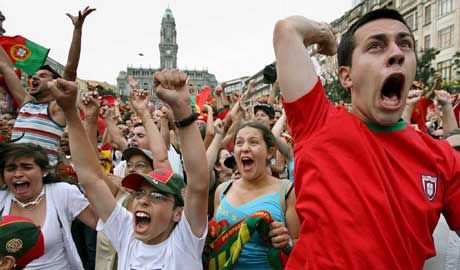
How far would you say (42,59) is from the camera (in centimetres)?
635

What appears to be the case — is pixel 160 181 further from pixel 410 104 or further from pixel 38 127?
pixel 410 104

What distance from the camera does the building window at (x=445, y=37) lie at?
148 feet

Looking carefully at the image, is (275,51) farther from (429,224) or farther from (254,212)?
(254,212)

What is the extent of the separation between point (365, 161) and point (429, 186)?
0.27m

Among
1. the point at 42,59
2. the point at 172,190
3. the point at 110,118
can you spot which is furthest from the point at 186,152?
the point at 42,59

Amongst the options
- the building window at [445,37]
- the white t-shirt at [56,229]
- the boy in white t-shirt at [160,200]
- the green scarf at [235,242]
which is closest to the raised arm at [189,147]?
the boy in white t-shirt at [160,200]

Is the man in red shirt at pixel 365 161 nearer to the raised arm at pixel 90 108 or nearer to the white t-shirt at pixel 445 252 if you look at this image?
the white t-shirt at pixel 445 252

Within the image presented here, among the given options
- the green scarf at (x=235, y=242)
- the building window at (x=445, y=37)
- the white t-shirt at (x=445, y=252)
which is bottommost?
the green scarf at (x=235, y=242)

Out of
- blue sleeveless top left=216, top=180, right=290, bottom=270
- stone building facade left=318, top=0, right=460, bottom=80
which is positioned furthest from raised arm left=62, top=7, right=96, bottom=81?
stone building facade left=318, top=0, right=460, bottom=80

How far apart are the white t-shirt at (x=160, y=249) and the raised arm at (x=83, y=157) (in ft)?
0.33

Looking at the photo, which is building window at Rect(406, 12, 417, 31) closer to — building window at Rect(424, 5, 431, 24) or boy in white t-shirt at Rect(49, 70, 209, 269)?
building window at Rect(424, 5, 431, 24)

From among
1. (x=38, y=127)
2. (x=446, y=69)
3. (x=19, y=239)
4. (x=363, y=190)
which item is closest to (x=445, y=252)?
(x=363, y=190)

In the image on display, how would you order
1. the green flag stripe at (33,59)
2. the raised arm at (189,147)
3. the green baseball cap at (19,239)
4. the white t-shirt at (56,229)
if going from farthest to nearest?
the green flag stripe at (33,59)
the white t-shirt at (56,229)
the raised arm at (189,147)
the green baseball cap at (19,239)

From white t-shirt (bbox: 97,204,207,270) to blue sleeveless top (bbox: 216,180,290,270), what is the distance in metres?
0.41
